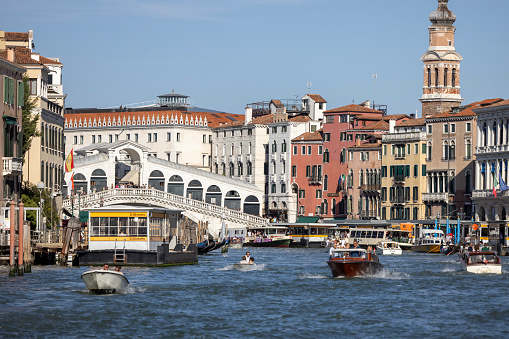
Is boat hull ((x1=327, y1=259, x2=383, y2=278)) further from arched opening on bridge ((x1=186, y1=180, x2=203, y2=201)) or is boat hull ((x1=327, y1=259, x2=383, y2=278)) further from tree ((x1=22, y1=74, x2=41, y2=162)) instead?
arched opening on bridge ((x1=186, y1=180, x2=203, y2=201))

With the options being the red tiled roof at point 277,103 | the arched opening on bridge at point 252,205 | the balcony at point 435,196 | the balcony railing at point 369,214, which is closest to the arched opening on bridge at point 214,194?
the arched opening on bridge at point 252,205

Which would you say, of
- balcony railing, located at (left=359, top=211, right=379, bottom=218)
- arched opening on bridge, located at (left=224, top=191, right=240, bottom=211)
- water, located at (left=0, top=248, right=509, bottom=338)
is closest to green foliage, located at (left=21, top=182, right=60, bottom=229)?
water, located at (left=0, top=248, right=509, bottom=338)

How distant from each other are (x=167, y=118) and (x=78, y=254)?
7854 cm

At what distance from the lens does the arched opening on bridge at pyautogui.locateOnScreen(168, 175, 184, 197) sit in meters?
123

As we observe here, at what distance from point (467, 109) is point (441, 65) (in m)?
12.8

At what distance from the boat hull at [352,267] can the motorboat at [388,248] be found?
36.2 m

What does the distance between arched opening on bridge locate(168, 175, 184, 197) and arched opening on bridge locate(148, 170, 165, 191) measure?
2.71 ft

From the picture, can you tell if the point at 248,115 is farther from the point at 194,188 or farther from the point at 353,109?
the point at 194,188

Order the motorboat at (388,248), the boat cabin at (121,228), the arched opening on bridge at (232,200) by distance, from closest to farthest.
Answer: the boat cabin at (121,228) < the motorboat at (388,248) < the arched opening on bridge at (232,200)

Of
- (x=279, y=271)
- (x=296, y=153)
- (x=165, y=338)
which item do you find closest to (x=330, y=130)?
(x=296, y=153)

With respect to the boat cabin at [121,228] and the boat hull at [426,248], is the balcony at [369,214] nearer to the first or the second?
the boat hull at [426,248]

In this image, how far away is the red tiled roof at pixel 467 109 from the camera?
352ft

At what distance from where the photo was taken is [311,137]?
424 feet

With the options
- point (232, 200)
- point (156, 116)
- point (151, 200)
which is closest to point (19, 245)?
point (151, 200)
